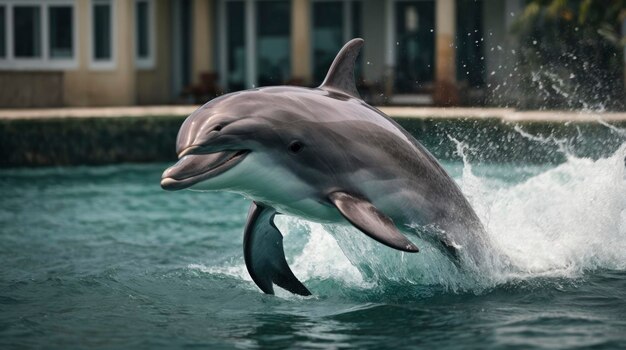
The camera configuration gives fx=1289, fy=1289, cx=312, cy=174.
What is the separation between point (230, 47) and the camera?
32250 mm

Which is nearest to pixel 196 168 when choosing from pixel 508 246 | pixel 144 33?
pixel 508 246

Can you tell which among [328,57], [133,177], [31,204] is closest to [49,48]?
Result: [328,57]

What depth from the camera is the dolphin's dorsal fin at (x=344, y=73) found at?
8891 millimetres

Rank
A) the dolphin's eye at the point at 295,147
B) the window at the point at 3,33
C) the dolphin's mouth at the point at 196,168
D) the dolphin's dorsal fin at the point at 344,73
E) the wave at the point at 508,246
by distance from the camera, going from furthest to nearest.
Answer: the window at the point at 3,33, the wave at the point at 508,246, the dolphin's dorsal fin at the point at 344,73, the dolphin's eye at the point at 295,147, the dolphin's mouth at the point at 196,168

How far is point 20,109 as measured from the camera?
2891 centimetres

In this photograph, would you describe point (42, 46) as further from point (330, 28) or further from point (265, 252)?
point (265, 252)

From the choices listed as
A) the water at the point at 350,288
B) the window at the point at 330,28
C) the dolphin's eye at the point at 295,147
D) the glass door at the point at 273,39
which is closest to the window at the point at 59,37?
the glass door at the point at 273,39

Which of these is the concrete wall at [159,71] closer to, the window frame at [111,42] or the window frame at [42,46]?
the window frame at [111,42]

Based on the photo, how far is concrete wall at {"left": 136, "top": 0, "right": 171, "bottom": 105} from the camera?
3166 cm

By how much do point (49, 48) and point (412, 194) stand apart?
23389mm

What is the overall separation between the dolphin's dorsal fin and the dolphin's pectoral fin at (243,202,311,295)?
38.8 inches

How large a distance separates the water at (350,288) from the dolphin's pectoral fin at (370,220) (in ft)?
2.90

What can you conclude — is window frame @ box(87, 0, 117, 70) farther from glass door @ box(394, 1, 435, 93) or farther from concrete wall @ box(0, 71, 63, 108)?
glass door @ box(394, 1, 435, 93)

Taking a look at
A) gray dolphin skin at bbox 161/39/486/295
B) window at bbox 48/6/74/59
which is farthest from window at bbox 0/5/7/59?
gray dolphin skin at bbox 161/39/486/295
